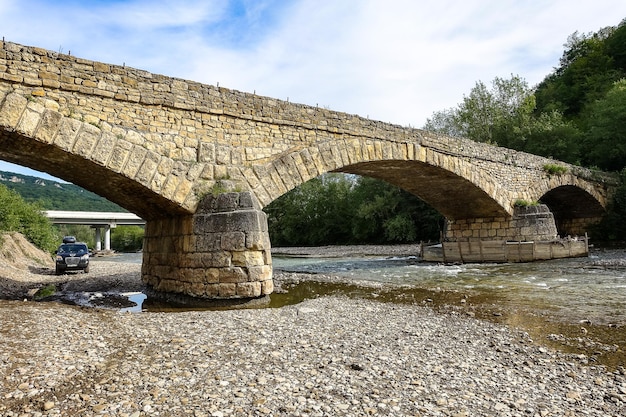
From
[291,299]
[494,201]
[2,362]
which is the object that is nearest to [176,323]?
[2,362]

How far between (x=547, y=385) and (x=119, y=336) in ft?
15.7

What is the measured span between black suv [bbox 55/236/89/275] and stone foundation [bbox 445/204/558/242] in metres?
17.1

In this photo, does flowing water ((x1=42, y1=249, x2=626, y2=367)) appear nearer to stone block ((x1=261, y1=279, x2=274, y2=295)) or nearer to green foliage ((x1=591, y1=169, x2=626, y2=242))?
stone block ((x1=261, y1=279, x2=274, y2=295))

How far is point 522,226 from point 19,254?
21.7 meters

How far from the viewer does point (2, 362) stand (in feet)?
13.1

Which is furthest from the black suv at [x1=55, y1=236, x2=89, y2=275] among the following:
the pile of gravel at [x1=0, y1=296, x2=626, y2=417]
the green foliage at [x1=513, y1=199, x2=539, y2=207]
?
the green foliage at [x1=513, y1=199, x2=539, y2=207]

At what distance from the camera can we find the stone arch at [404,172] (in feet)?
34.1

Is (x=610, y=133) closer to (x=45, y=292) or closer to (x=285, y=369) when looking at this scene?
(x=285, y=369)

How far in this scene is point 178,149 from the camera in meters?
8.80

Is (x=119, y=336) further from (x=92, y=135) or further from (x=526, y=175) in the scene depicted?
(x=526, y=175)

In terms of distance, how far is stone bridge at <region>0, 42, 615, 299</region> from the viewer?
739 centimetres

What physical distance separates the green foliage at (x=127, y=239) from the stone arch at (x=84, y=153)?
205 feet

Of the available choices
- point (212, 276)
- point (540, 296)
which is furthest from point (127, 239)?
point (540, 296)

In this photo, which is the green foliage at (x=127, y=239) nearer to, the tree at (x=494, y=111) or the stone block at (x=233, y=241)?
the tree at (x=494, y=111)
